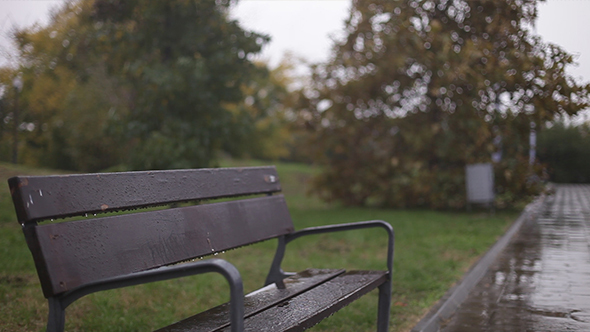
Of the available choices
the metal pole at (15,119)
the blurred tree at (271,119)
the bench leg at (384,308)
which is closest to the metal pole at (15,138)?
the metal pole at (15,119)

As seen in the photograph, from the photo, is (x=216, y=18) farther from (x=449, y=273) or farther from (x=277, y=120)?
(x=277, y=120)

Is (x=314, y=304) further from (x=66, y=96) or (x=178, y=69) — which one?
(x=66, y=96)

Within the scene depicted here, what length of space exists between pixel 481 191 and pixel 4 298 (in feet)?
30.6

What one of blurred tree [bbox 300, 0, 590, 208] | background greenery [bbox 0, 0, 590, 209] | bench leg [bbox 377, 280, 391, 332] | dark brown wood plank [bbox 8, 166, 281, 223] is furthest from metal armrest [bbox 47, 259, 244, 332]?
blurred tree [bbox 300, 0, 590, 208]

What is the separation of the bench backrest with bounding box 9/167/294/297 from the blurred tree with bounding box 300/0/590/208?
23.8 ft

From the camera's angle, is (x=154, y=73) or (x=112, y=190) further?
(x=154, y=73)

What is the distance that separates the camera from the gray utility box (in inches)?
443

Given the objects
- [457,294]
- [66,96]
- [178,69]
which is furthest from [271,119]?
[457,294]

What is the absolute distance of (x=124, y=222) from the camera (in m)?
2.28

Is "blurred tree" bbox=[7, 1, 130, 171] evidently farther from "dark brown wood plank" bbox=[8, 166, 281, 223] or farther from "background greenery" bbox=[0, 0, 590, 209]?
"dark brown wood plank" bbox=[8, 166, 281, 223]

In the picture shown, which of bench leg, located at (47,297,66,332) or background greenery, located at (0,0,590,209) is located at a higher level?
background greenery, located at (0,0,590,209)

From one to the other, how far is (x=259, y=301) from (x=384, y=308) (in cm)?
94

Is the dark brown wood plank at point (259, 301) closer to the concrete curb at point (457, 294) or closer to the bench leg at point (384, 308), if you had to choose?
the bench leg at point (384, 308)

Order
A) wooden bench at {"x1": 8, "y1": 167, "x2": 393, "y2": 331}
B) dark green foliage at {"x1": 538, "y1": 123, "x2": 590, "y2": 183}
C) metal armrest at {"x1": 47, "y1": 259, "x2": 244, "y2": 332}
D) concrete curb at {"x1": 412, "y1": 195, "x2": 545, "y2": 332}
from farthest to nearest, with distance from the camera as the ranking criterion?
dark green foliage at {"x1": 538, "y1": 123, "x2": 590, "y2": 183} < concrete curb at {"x1": 412, "y1": 195, "x2": 545, "y2": 332} < wooden bench at {"x1": 8, "y1": 167, "x2": 393, "y2": 331} < metal armrest at {"x1": 47, "y1": 259, "x2": 244, "y2": 332}
